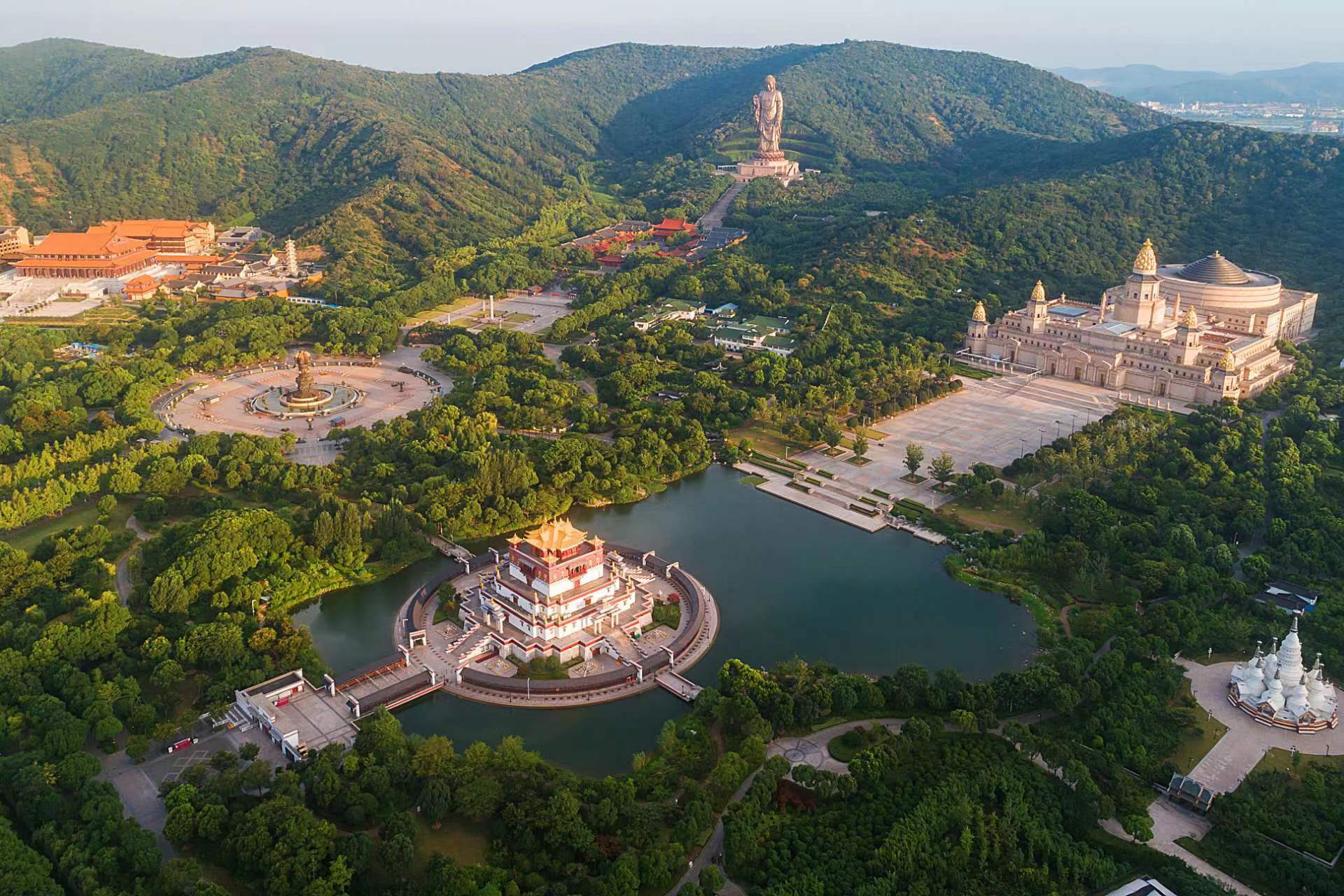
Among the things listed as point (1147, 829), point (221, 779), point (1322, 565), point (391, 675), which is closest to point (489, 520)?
point (391, 675)

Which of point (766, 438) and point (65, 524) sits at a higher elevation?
point (65, 524)

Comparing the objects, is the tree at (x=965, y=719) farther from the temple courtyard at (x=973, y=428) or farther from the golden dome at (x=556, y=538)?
the temple courtyard at (x=973, y=428)

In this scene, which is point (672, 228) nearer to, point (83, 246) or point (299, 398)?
point (83, 246)

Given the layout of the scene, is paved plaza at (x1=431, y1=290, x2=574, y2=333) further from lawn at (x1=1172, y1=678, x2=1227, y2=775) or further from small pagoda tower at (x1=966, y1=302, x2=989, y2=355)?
lawn at (x1=1172, y1=678, x2=1227, y2=775)

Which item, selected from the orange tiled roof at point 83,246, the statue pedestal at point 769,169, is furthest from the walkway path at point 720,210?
the orange tiled roof at point 83,246

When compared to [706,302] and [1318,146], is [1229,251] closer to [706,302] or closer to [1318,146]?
[1318,146]

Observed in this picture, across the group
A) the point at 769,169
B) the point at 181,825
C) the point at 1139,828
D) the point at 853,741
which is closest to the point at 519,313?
the point at 769,169
